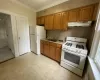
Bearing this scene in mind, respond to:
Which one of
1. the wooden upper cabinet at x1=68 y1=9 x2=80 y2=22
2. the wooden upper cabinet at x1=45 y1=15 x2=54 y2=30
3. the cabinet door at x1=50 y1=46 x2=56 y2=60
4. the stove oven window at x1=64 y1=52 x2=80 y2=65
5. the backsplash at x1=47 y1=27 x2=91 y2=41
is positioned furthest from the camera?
the wooden upper cabinet at x1=45 y1=15 x2=54 y2=30

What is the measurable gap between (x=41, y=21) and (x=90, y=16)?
250 cm

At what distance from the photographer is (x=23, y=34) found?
330cm

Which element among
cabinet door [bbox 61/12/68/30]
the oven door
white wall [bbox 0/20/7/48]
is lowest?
the oven door

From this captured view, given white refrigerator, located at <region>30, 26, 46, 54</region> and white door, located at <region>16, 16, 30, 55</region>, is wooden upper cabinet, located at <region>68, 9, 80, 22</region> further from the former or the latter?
white door, located at <region>16, 16, 30, 55</region>

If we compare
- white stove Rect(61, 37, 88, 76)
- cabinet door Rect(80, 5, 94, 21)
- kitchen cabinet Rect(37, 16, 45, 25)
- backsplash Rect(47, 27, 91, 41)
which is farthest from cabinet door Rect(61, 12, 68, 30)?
kitchen cabinet Rect(37, 16, 45, 25)

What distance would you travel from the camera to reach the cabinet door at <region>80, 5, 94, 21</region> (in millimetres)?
1844

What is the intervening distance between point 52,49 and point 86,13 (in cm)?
197

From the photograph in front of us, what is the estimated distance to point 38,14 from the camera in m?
3.71

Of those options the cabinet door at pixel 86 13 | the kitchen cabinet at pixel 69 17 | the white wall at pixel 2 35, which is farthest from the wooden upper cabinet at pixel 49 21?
the white wall at pixel 2 35

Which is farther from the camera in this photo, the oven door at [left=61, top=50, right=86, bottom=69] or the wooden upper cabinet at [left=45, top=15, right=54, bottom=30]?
the wooden upper cabinet at [left=45, top=15, right=54, bottom=30]

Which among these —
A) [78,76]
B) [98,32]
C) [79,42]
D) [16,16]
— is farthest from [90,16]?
[16,16]

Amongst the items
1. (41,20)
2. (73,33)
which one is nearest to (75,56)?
(73,33)

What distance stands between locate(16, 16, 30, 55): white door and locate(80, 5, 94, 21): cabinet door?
9.37 ft

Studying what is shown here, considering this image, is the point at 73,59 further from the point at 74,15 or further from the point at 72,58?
the point at 74,15
